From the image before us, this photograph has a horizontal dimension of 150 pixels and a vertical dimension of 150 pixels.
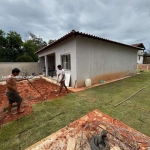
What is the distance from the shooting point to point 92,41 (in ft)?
22.1

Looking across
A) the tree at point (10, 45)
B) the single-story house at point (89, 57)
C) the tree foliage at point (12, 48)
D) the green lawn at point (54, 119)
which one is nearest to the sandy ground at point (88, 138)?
the green lawn at point (54, 119)

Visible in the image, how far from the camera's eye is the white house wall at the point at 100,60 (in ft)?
20.7

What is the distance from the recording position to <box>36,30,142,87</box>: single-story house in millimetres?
6109

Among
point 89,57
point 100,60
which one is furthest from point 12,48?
point 100,60

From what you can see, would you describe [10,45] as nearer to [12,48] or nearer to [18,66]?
[12,48]

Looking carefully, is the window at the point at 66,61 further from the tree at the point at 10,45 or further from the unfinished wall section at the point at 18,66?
the tree at the point at 10,45

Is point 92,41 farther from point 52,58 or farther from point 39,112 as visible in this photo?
point 52,58

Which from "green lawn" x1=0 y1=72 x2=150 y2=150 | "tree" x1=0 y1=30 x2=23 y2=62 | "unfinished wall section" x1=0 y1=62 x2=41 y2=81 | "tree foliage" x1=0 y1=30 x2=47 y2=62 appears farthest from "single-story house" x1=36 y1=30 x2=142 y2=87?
"tree" x1=0 y1=30 x2=23 y2=62

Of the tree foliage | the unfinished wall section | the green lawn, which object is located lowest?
the green lawn

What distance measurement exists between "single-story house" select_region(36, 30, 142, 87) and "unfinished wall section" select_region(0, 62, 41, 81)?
613 centimetres

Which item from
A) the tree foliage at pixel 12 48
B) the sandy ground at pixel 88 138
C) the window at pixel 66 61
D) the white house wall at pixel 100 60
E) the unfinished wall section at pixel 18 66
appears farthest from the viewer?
the tree foliage at pixel 12 48

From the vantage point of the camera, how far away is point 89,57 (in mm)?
6691

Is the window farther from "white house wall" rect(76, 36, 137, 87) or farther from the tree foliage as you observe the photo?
the tree foliage

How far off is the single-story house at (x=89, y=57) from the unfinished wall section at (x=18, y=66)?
241 inches
